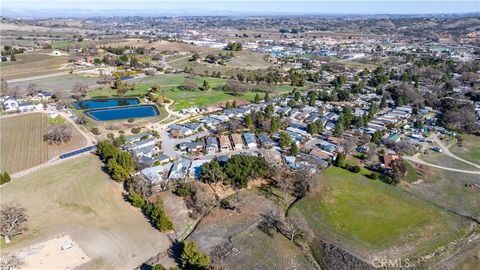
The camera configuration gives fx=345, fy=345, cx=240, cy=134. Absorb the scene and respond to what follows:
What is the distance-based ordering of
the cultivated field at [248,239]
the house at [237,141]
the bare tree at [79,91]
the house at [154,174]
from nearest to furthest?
the cultivated field at [248,239], the house at [154,174], the house at [237,141], the bare tree at [79,91]

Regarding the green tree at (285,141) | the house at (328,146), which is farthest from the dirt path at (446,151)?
the green tree at (285,141)

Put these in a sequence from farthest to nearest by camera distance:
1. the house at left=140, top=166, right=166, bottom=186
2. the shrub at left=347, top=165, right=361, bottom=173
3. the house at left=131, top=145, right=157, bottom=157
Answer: the house at left=131, top=145, right=157, bottom=157
the shrub at left=347, top=165, right=361, bottom=173
the house at left=140, top=166, right=166, bottom=186

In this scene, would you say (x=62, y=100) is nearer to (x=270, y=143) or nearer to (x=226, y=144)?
(x=226, y=144)

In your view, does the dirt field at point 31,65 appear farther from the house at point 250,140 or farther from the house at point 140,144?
the house at point 250,140

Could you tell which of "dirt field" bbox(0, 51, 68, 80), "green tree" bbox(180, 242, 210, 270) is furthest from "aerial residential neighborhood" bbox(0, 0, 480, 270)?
"dirt field" bbox(0, 51, 68, 80)

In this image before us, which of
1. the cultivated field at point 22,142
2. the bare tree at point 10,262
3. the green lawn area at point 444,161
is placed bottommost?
the bare tree at point 10,262

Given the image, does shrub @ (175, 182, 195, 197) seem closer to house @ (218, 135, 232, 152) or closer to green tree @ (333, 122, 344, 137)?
house @ (218, 135, 232, 152)
